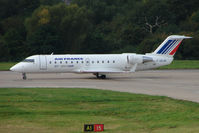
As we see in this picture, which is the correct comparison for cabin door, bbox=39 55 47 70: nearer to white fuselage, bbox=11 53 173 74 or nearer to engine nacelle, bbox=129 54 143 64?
white fuselage, bbox=11 53 173 74

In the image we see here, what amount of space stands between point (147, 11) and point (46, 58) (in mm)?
44296

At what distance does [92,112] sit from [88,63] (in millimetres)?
16741

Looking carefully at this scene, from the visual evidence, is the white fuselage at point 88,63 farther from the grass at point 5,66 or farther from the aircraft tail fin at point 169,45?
the grass at point 5,66

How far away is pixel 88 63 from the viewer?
1383 inches

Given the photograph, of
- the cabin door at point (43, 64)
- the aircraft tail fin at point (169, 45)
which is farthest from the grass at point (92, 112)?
the aircraft tail fin at point (169, 45)

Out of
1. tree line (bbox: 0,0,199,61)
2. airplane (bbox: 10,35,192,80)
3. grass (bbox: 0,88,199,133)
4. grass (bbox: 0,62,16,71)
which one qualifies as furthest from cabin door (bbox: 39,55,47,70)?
tree line (bbox: 0,0,199,61)

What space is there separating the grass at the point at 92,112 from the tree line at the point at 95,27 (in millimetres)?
40221

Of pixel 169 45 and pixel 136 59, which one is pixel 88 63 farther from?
pixel 169 45

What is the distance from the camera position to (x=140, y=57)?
3484cm

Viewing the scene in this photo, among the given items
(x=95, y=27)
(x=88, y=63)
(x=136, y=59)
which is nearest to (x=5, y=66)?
(x=88, y=63)

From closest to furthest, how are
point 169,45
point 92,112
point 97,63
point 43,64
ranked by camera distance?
point 92,112 → point 43,64 → point 97,63 → point 169,45

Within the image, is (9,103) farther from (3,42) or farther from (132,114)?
(3,42)

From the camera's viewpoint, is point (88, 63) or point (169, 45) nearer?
point (88, 63)

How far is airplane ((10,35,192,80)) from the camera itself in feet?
113
